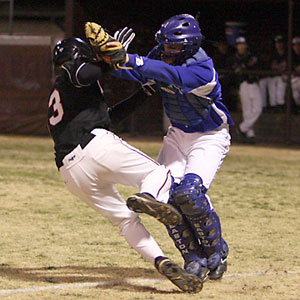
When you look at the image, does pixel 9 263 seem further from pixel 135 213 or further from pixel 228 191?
pixel 228 191

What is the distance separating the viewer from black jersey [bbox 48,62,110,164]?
503 cm

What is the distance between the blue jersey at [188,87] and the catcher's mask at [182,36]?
0.08m

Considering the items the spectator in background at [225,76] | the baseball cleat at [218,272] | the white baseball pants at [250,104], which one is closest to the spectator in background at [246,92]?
the white baseball pants at [250,104]

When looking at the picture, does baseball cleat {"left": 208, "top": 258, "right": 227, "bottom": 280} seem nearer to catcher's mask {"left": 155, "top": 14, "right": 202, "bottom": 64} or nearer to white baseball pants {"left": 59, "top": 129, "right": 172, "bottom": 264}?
white baseball pants {"left": 59, "top": 129, "right": 172, "bottom": 264}

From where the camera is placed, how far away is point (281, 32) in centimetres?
1817

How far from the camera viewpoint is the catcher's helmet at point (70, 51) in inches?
199

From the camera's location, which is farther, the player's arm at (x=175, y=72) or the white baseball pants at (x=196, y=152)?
the white baseball pants at (x=196, y=152)

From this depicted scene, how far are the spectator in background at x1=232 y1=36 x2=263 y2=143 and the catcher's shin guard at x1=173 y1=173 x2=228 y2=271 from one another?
397 inches

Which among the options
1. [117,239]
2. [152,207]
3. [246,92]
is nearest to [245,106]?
[246,92]

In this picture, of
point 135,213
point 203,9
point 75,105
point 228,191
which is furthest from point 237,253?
point 203,9

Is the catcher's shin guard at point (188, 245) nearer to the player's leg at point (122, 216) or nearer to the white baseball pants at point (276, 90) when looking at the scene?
the player's leg at point (122, 216)

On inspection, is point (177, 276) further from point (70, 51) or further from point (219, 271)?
point (70, 51)

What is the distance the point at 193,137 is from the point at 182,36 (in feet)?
2.64

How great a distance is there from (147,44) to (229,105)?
233 cm
